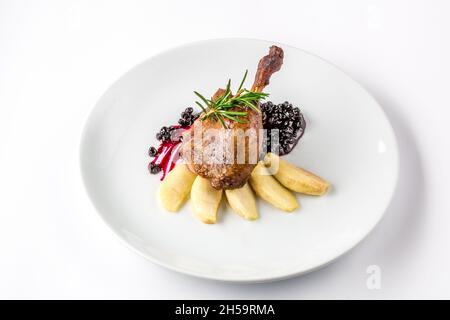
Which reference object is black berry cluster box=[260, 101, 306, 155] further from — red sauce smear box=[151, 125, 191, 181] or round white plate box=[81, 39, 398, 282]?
red sauce smear box=[151, 125, 191, 181]

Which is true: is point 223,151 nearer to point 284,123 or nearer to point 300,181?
point 300,181

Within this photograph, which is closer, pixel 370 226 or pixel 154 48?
pixel 370 226

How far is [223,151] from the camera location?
2.82 meters

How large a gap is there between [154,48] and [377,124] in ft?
5.05

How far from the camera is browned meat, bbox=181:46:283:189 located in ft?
9.25

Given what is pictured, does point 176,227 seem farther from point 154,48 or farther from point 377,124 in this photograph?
point 154,48

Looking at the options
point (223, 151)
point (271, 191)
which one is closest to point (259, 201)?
point (271, 191)

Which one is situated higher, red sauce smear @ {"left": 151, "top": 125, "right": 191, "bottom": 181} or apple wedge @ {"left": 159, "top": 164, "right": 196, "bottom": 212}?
red sauce smear @ {"left": 151, "top": 125, "right": 191, "bottom": 181}

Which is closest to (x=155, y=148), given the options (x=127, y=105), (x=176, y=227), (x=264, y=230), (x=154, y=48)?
(x=127, y=105)

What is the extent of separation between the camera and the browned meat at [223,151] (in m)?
2.82

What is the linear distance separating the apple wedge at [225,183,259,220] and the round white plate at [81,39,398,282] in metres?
0.04

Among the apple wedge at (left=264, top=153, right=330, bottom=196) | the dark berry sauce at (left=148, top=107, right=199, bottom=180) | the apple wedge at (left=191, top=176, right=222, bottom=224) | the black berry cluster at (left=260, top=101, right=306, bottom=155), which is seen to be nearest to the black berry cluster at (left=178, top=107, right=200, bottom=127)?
the dark berry sauce at (left=148, top=107, right=199, bottom=180)

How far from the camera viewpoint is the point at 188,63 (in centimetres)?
358

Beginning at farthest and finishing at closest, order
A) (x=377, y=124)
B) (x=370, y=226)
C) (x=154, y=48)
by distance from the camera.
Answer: (x=154, y=48) → (x=377, y=124) → (x=370, y=226)
